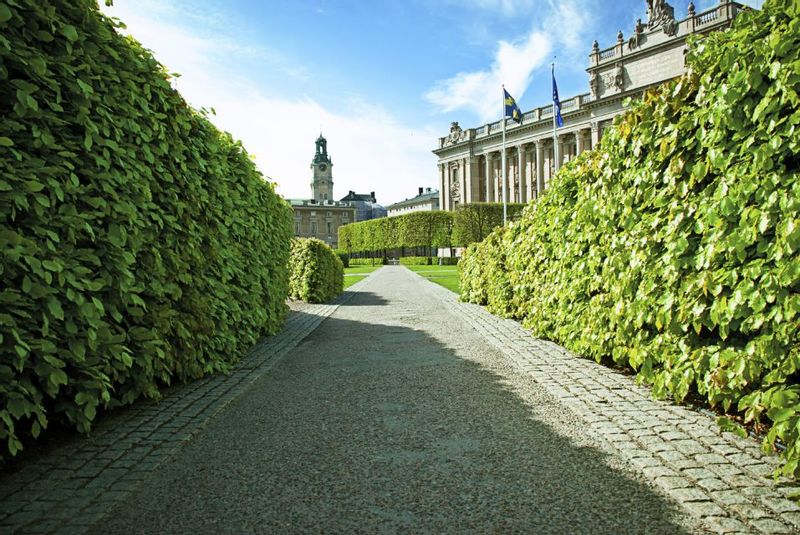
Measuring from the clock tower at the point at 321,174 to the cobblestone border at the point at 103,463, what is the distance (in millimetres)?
138291

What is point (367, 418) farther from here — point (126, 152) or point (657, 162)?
point (657, 162)

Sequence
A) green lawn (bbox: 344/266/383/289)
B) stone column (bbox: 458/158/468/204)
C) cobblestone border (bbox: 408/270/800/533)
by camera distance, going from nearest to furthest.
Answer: cobblestone border (bbox: 408/270/800/533), green lawn (bbox: 344/266/383/289), stone column (bbox: 458/158/468/204)

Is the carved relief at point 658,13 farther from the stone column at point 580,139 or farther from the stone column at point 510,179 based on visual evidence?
the stone column at point 510,179

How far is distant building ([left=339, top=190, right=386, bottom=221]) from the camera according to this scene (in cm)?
14562

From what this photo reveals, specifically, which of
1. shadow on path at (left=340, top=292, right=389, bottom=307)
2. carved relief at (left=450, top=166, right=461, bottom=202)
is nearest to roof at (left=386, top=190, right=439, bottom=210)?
carved relief at (left=450, top=166, right=461, bottom=202)

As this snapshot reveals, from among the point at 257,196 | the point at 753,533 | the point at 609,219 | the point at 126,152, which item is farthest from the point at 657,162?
the point at 257,196

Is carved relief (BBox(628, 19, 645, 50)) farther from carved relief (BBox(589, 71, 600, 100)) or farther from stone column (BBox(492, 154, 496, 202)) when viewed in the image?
stone column (BBox(492, 154, 496, 202))

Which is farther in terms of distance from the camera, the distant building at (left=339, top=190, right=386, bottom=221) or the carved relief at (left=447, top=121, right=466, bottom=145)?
the distant building at (left=339, top=190, right=386, bottom=221)

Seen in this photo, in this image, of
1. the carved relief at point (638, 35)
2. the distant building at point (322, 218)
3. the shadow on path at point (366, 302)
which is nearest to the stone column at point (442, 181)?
the distant building at point (322, 218)

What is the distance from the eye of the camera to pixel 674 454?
337cm

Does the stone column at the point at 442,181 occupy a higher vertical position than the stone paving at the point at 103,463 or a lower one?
higher

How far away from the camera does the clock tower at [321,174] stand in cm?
14138

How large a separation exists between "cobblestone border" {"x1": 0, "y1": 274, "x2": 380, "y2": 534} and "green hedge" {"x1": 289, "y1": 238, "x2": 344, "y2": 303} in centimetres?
982

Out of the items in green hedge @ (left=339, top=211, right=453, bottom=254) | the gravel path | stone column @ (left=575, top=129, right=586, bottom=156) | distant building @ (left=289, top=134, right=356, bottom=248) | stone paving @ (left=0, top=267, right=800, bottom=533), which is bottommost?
the gravel path
